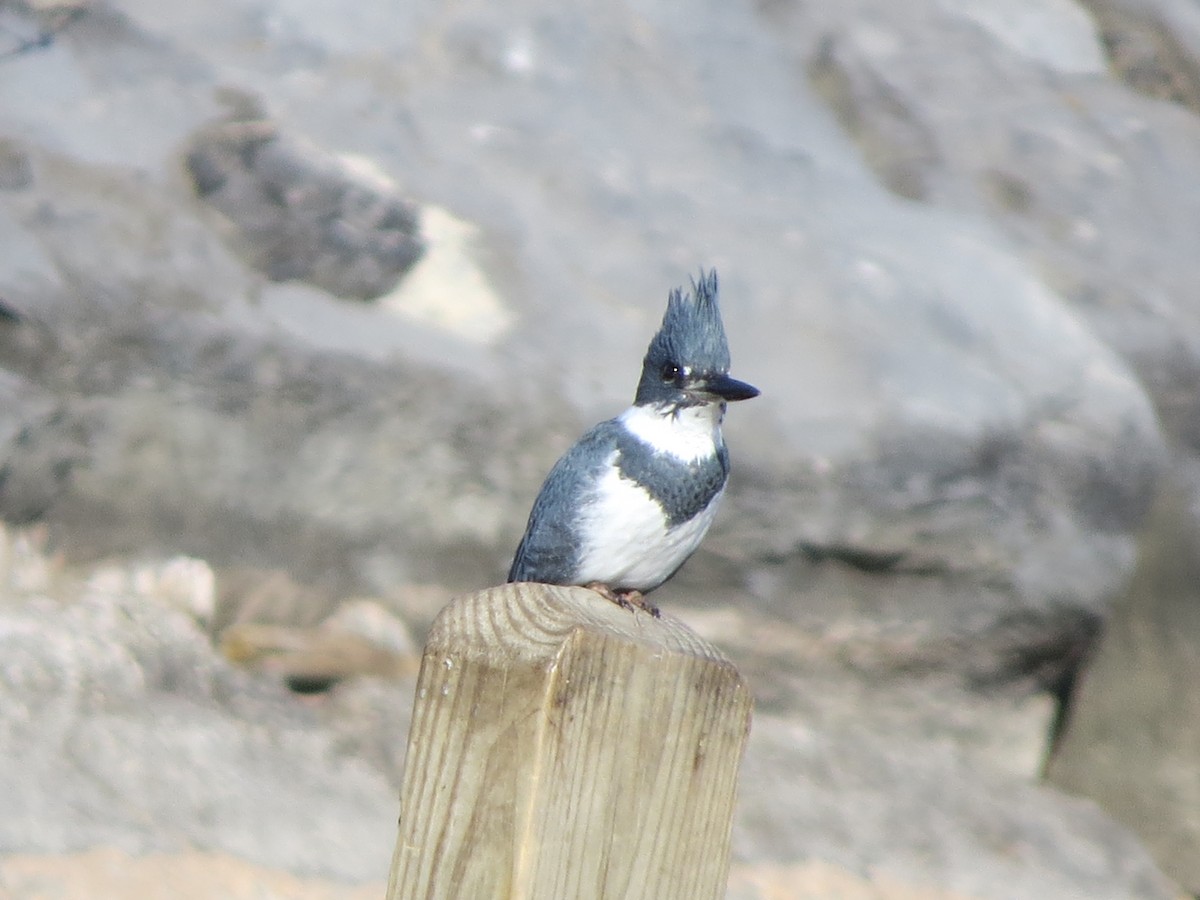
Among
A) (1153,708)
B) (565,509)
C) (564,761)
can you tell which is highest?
(564,761)

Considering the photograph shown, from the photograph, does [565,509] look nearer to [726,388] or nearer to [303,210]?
[726,388]

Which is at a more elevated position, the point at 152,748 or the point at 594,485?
the point at 594,485

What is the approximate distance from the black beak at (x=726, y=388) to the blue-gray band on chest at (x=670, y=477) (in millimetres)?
129

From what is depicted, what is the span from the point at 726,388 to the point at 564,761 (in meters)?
1.31

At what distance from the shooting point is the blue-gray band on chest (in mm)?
2387

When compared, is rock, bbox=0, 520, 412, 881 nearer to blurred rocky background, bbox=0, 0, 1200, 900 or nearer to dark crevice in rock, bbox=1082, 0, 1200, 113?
blurred rocky background, bbox=0, 0, 1200, 900

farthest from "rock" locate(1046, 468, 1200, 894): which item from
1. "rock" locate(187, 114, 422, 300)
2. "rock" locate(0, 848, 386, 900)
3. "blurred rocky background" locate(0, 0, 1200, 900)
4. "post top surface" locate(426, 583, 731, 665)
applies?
"post top surface" locate(426, 583, 731, 665)

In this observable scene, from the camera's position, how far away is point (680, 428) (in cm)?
249

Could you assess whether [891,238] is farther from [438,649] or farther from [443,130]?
[438,649]

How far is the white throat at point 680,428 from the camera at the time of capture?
8.06 ft

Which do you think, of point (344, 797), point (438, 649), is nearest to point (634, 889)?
point (438, 649)

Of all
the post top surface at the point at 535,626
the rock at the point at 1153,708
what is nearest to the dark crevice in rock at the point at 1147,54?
the rock at the point at 1153,708


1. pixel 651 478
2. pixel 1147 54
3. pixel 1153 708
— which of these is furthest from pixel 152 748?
pixel 1147 54

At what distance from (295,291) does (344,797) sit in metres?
1.44
